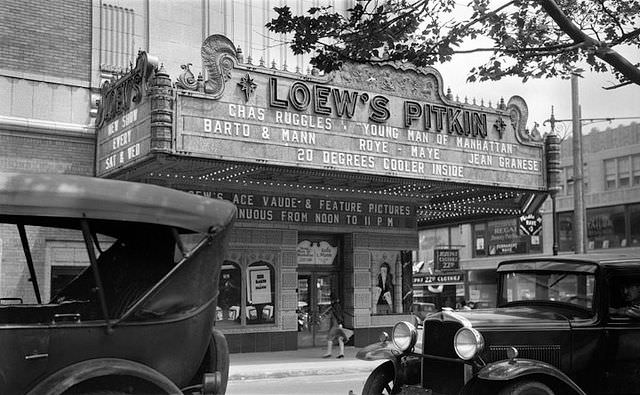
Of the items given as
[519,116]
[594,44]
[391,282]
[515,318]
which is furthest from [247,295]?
[515,318]

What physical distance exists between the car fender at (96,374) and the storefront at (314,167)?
9941 millimetres

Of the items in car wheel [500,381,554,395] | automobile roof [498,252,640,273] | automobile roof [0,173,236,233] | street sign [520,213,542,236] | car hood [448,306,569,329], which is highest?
street sign [520,213,542,236]

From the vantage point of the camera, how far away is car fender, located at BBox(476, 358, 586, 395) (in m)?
5.91

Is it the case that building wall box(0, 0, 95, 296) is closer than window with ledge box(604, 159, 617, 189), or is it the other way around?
building wall box(0, 0, 95, 296)

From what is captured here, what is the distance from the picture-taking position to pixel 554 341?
6.47m

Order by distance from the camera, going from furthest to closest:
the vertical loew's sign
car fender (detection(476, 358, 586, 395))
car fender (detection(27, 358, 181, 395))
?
the vertical loew's sign
car fender (detection(476, 358, 586, 395))
car fender (detection(27, 358, 181, 395))

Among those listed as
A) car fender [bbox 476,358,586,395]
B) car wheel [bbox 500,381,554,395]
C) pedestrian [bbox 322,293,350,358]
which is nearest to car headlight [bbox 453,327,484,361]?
car fender [bbox 476,358,586,395]

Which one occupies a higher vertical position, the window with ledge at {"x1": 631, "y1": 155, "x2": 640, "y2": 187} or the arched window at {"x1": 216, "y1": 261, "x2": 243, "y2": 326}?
the window with ledge at {"x1": 631, "y1": 155, "x2": 640, "y2": 187}

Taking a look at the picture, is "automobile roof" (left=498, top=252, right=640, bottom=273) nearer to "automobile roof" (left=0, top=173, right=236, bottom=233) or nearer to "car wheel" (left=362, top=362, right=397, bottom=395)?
"car wheel" (left=362, top=362, right=397, bottom=395)

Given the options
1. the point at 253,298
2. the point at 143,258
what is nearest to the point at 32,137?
the point at 253,298

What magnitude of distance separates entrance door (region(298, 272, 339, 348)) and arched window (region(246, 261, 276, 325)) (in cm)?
128

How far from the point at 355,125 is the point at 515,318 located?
419 inches

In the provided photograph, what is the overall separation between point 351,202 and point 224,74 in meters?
6.71

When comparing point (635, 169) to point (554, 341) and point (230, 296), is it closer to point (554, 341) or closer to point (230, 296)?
point (230, 296)
